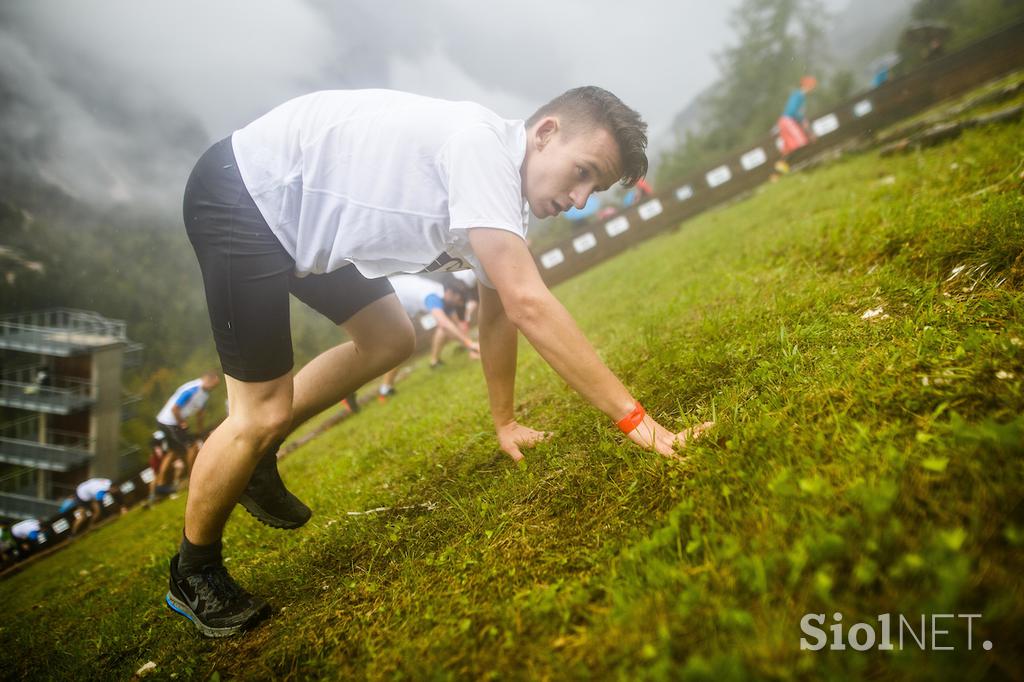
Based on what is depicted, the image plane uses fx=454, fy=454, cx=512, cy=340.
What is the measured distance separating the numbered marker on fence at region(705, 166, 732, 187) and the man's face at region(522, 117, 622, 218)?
12200 millimetres

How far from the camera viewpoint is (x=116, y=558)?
5.03 m

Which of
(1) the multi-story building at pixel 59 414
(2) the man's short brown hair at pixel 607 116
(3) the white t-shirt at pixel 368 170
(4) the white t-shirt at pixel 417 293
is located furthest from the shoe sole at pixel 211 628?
(1) the multi-story building at pixel 59 414

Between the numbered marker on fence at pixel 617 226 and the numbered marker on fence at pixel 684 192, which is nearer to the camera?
the numbered marker on fence at pixel 684 192

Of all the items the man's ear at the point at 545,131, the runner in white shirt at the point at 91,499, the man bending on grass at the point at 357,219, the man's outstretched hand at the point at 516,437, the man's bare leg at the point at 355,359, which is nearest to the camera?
the man bending on grass at the point at 357,219

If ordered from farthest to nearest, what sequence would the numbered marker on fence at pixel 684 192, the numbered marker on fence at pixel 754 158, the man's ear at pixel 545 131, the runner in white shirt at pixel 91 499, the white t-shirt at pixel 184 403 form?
the runner in white shirt at pixel 91 499, the numbered marker on fence at pixel 684 192, the numbered marker on fence at pixel 754 158, the white t-shirt at pixel 184 403, the man's ear at pixel 545 131

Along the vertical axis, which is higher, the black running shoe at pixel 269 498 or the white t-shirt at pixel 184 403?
the white t-shirt at pixel 184 403

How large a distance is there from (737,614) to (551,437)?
1.53 meters

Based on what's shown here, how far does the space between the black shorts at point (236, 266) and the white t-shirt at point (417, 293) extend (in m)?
6.31

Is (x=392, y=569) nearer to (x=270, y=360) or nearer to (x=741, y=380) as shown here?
(x=270, y=360)

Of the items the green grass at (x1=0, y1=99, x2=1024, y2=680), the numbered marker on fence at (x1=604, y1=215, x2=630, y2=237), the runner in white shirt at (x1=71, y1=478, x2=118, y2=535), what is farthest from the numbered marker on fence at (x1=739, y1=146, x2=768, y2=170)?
the runner in white shirt at (x1=71, y1=478, x2=118, y2=535)

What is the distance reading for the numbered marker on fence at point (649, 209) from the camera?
12.7m

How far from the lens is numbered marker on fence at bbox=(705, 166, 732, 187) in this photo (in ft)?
40.2

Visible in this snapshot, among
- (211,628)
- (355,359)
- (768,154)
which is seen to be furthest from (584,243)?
(211,628)

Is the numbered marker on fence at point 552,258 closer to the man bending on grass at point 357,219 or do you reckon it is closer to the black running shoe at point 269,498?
the man bending on grass at point 357,219
